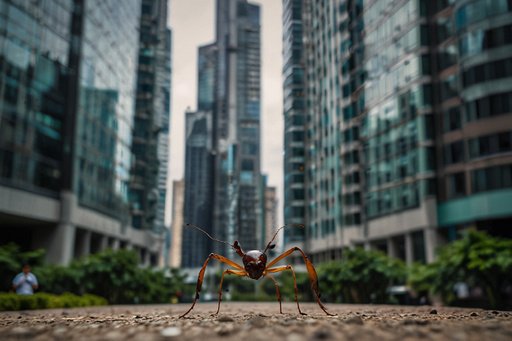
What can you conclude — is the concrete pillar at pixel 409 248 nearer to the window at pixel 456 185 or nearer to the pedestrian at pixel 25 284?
the window at pixel 456 185

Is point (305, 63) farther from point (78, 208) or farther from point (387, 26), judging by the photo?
point (78, 208)

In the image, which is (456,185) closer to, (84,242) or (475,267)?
(475,267)

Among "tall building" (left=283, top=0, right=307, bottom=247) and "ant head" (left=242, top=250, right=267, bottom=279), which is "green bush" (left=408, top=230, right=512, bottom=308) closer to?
"ant head" (left=242, top=250, right=267, bottom=279)

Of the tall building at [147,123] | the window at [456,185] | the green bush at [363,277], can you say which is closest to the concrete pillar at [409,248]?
the window at [456,185]

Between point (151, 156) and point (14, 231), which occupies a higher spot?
point (151, 156)

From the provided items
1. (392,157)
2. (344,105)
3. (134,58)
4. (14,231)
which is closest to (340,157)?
(344,105)
